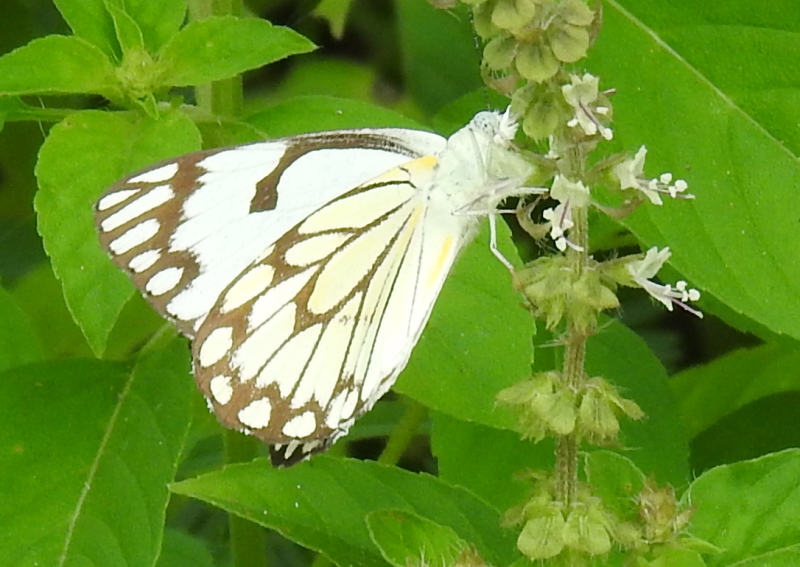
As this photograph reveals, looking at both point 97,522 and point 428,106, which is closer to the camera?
point 97,522

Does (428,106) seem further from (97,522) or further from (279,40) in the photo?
(97,522)

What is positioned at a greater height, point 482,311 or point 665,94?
point 665,94

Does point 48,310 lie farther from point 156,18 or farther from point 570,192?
point 570,192

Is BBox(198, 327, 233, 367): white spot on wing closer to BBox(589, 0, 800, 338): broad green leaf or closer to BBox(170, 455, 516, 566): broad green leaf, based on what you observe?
BBox(170, 455, 516, 566): broad green leaf

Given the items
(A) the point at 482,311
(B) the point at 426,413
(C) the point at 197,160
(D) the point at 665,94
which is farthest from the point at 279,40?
(B) the point at 426,413

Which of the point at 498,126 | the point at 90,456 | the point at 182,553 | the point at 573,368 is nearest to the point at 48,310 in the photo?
the point at 182,553

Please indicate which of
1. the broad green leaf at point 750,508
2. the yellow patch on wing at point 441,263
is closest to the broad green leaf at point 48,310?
the yellow patch on wing at point 441,263
